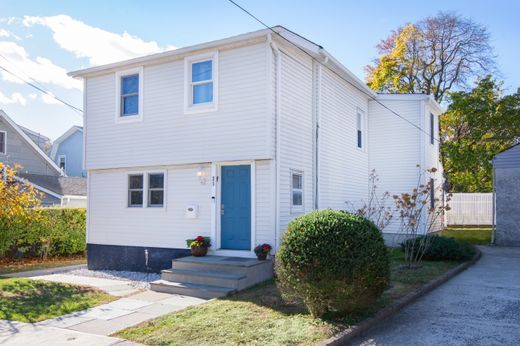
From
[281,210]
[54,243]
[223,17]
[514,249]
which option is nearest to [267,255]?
[281,210]

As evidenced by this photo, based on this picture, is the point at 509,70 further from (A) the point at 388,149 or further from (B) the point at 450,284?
(B) the point at 450,284

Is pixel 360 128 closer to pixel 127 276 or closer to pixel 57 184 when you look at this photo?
pixel 127 276

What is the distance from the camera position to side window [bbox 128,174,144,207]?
1202 cm

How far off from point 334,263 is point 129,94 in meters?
8.25

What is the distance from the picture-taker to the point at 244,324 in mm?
6273

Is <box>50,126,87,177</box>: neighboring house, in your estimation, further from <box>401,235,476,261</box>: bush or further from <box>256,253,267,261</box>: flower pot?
<box>401,235,476,261</box>: bush

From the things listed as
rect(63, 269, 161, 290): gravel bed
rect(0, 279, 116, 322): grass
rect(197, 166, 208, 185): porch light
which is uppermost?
rect(197, 166, 208, 185): porch light

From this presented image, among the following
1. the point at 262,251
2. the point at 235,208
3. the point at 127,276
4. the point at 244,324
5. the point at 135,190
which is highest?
the point at 135,190

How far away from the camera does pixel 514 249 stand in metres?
16.0

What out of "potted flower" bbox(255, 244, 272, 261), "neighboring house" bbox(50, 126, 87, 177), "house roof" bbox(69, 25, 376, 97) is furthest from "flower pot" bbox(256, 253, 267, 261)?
"neighboring house" bbox(50, 126, 87, 177)

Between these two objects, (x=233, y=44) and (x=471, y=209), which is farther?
(x=471, y=209)

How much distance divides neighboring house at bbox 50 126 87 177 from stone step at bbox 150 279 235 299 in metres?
26.6

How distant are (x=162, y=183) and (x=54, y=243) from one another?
259 inches

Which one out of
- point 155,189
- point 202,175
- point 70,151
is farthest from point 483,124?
point 70,151
